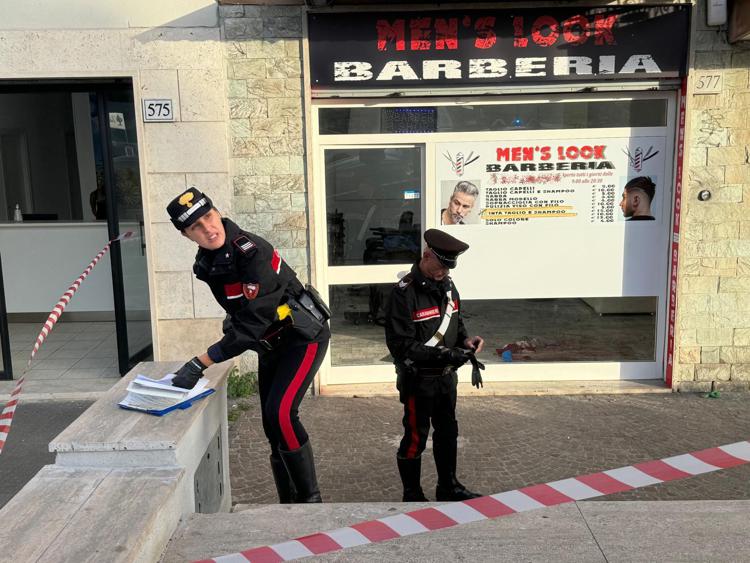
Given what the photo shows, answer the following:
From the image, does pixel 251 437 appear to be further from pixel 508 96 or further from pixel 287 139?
pixel 508 96

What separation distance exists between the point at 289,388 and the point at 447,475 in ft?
3.90

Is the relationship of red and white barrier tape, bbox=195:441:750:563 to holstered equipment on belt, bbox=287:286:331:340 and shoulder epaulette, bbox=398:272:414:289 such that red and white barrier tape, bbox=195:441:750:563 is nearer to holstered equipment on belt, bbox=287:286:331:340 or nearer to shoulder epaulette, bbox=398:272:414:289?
holstered equipment on belt, bbox=287:286:331:340

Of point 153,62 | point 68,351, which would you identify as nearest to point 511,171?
point 153,62

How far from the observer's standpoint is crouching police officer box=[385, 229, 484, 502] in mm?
3773

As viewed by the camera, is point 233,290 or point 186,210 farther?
point 233,290

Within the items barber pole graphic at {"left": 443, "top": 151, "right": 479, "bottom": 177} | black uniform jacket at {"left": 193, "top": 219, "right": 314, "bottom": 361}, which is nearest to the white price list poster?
barber pole graphic at {"left": 443, "top": 151, "right": 479, "bottom": 177}

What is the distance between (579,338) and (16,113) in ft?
26.9

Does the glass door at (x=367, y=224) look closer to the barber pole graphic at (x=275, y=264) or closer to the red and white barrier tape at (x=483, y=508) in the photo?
the barber pole graphic at (x=275, y=264)

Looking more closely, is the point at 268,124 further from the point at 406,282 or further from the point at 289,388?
the point at 289,388

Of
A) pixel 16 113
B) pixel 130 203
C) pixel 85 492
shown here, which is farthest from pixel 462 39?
pixel 16 113

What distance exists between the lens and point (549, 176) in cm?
602

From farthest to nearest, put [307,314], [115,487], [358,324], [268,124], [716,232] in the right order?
[358,324]
[716,232]
[268,124]
[307,314]
[115,487]

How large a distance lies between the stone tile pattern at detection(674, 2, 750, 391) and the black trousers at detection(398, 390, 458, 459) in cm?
313

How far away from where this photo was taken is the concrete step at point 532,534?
2.64 meters
